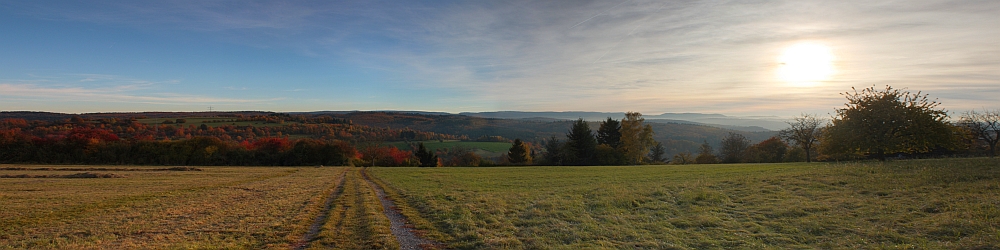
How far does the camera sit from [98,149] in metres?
57.2

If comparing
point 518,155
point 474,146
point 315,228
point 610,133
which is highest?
point 610,133

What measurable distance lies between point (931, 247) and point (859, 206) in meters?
5.00

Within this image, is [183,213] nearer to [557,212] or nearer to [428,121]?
[557,212]

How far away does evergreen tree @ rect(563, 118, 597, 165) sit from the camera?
67.8 meters

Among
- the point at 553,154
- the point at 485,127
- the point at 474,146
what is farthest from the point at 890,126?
the point at 485,127

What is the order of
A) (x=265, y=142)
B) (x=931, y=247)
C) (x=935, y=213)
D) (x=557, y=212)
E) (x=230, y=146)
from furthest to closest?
1. (x=265, y=142)
2. (x=230, y=146)
3. (x=557, y=212)
4. (x=935, y=213)
5. (x=931, y=247)

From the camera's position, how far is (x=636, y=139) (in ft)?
220

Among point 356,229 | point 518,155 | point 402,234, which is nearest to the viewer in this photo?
point 402,234

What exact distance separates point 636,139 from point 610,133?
29.1 feet

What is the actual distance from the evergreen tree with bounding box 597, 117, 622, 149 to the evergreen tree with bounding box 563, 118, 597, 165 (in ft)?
25.8

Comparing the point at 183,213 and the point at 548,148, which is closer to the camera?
the point at 183,213

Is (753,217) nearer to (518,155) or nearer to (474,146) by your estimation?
(518,155)

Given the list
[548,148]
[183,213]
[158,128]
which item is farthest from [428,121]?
[183,213]

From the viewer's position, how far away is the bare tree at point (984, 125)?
35.1 m
